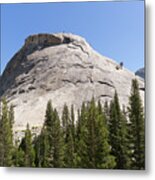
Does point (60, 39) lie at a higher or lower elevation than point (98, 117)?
higher

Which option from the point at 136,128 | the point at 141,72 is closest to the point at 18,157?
the point at 136,128

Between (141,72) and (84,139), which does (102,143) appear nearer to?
(84,139)

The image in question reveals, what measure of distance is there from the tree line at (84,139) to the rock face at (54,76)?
0.05 m

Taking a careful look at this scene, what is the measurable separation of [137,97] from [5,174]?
927 mm

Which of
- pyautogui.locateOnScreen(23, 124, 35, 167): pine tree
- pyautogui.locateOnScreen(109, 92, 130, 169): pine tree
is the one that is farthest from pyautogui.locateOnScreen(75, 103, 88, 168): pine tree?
pyautogui.locateOnScreen(23, 124, 35, 167): pine tree

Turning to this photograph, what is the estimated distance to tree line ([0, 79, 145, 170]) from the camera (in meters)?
3.14

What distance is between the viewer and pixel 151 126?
310 centimetres

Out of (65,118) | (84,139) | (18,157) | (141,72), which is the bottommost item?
A: (18,157)

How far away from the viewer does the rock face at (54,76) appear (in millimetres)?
3221

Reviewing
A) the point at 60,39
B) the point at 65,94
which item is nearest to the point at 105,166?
the point at 65,94

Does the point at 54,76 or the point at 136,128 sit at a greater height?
the point at 54,76

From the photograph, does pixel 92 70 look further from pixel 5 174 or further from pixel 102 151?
pixel 5 174

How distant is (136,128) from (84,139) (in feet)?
1.04

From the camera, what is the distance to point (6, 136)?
3.31 m
